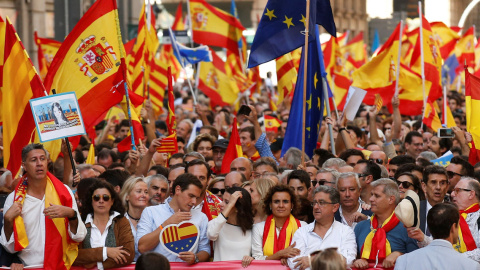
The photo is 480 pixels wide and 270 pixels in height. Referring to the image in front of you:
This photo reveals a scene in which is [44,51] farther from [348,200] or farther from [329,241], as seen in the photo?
[329,241]

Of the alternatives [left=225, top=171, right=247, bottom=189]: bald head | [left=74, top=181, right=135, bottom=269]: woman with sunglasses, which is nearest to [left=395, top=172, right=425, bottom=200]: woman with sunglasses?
[left=225, top=171, right=247, bottom=189]: bald head

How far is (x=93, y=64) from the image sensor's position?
11227 millimetres

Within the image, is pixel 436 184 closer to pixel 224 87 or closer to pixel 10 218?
pixel 10 218

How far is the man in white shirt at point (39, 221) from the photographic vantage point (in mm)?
7934

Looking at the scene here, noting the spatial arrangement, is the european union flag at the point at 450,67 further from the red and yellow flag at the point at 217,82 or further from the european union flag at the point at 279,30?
the european union flag at the point at 279,30

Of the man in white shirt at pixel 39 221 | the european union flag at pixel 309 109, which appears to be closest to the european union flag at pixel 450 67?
the european union flag at pixel 309 109

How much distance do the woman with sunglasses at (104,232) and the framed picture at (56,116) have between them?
982mm

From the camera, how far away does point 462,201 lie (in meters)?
8.59

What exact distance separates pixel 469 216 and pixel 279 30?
436 cm

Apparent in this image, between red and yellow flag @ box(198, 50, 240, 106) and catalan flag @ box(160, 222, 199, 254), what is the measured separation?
12.6 m

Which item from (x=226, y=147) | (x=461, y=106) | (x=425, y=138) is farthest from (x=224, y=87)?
(x=226, y=147)

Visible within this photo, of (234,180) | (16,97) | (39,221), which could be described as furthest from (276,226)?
(16,97)

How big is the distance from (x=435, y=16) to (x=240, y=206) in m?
83.0

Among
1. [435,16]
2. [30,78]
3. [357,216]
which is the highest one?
[435,16]
